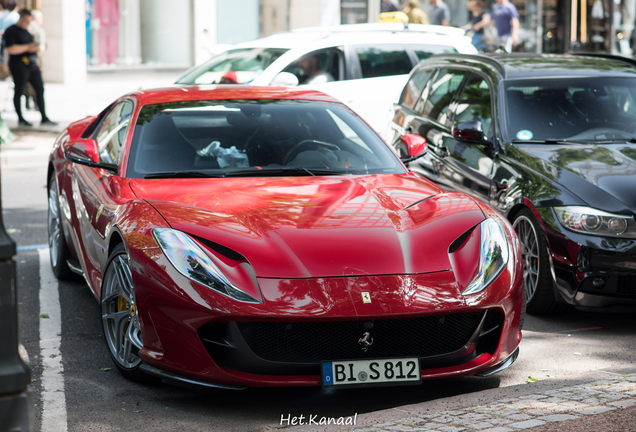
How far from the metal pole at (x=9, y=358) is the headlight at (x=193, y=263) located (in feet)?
4.94

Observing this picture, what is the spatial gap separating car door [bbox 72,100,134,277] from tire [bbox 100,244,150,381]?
0.94 feet

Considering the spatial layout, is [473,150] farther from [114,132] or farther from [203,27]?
[203,27]

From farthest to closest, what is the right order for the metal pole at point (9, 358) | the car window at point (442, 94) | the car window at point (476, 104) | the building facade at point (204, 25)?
the building facade at point (204, 25) → the car window at point (442, 94) → the car window at point (476, 104) → the metal pole at point (9, 358)

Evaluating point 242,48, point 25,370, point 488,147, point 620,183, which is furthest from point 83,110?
point 25,370

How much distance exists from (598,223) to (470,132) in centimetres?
145

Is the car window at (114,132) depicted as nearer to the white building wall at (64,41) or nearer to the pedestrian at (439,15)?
the pedestrian at (439,15)

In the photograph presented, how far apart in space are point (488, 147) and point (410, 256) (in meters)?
2.60

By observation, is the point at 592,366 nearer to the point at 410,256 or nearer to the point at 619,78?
the point at 410,256

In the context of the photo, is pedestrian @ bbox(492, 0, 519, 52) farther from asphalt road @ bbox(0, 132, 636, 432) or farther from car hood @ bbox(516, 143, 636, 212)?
asphalt road @ bbox(0, 132, 636, 432)

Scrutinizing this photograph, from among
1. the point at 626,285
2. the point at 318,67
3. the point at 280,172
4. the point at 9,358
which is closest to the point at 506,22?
the point at 318,67

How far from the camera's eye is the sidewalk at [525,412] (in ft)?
11.0

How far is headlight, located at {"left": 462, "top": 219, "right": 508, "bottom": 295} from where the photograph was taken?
4.00m

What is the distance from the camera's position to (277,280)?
3.82m

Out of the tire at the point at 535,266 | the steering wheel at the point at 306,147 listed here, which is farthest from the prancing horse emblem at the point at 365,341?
the tire at the point at 535,266
